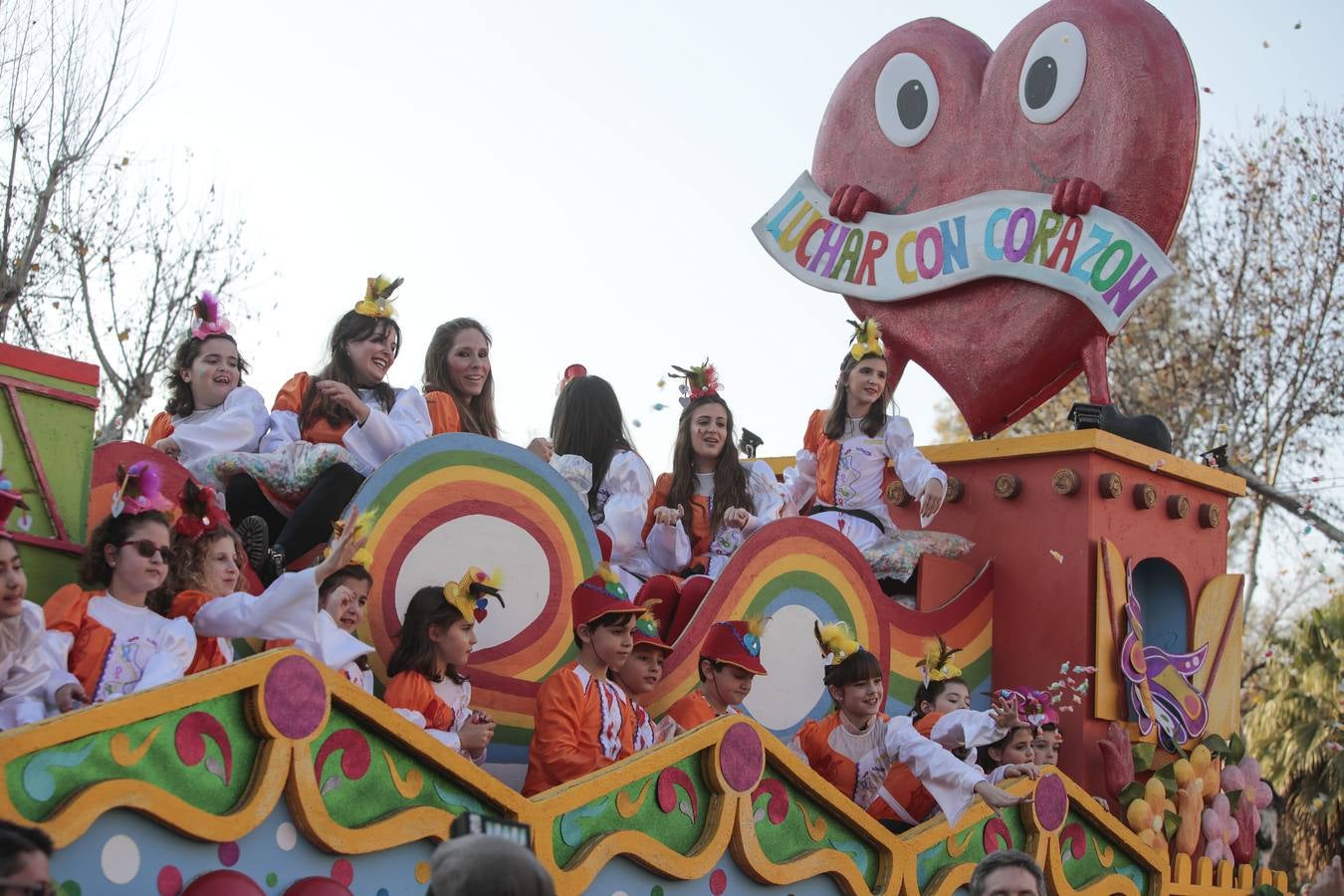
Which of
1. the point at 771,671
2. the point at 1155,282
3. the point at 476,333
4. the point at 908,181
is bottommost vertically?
the point at 771,671

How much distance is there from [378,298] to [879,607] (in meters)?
2.72

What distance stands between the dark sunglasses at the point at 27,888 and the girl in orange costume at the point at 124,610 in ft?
5.05

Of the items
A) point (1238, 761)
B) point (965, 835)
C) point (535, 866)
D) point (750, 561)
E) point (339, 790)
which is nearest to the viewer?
point (535, 866)

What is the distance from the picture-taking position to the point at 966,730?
617 cm

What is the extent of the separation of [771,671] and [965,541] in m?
1.79

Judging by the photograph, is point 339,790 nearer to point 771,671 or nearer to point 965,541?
point 771,671

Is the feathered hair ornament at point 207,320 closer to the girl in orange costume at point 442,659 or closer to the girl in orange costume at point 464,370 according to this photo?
the girl in orange costume at point 464,370

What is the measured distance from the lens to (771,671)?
6.82m

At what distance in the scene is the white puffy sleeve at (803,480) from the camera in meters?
8.35

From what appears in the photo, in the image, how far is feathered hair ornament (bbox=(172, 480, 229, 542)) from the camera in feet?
15.8

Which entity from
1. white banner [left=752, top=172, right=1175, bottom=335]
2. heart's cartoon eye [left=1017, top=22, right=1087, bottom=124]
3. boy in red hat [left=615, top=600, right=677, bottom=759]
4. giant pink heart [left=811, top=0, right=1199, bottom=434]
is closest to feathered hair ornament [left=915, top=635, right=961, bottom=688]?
boy in red hat [left=615, top=600, right=677, bottom=759]

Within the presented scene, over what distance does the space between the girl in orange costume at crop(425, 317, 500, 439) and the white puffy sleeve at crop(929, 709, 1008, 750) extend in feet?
7.21

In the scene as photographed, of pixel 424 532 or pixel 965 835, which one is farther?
pixel 965 835

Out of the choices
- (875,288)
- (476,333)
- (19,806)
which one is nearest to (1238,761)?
(875,288)
